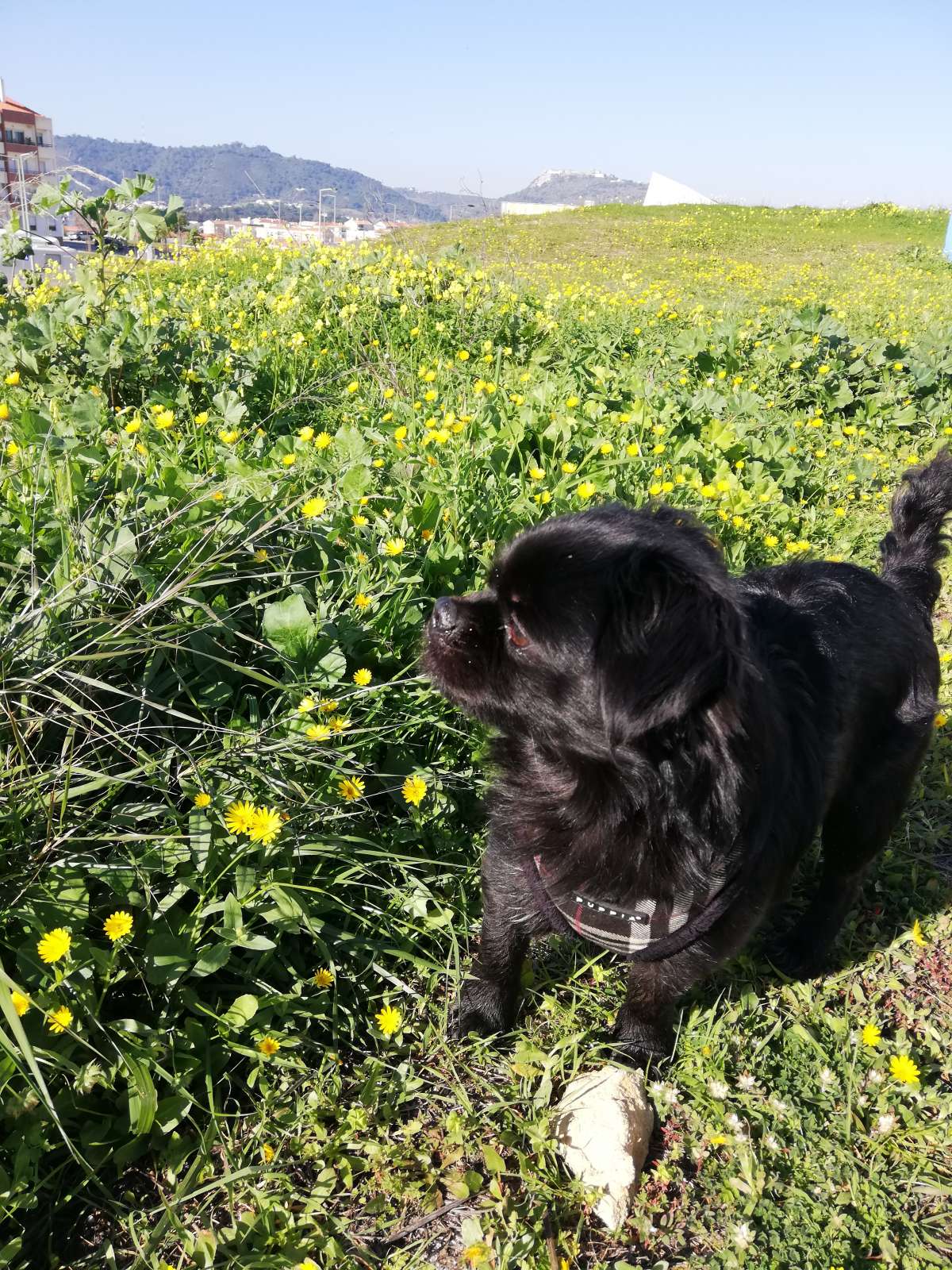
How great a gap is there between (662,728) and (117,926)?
123 cm

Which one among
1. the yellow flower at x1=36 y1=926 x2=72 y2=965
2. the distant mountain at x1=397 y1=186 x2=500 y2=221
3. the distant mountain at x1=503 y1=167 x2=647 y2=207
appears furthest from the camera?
the distant mountain at x1=503 y1=167 x2=647 y2=207

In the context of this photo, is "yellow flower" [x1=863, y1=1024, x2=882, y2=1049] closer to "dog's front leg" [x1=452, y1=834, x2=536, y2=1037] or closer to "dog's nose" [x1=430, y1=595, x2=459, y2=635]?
"dog's front leg" [x1=452, y1=834, x2=536, y2=1037]

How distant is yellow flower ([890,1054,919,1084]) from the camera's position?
206 centimetres

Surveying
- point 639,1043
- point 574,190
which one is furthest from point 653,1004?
point 574,190

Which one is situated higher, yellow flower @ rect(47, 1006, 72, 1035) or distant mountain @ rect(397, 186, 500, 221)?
→ distant mountain @ rect(397, 186, 500, 221)

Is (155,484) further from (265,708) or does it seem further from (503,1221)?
(503,1221)

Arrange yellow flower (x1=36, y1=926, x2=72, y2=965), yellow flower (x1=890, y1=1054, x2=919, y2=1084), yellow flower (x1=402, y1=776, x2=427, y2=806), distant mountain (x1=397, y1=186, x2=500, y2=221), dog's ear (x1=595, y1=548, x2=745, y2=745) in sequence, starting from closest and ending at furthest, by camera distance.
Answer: dog's ear (x1=595, y1=548, x2=745, y2=745)
yellow flower (x1=36, y1=926, x2=72, y2=965)
yellow flower (x1=890, y1=1054, x2=919, y2=1084)
yellow flower (x1=402, y1=776, x2=427, y2=806)
distant mountain (x1=397, y1=186, x2=500, y2=221)

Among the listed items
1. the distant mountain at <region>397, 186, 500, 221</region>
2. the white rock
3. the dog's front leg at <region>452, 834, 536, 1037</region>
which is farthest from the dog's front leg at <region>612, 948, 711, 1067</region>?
the distant mountain at <region>397, 186, 500, 221</region>

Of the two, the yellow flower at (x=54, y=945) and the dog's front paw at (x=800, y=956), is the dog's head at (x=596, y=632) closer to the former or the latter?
the yellow flower at (x=54, y=945)

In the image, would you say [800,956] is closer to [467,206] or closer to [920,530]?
[920,530]

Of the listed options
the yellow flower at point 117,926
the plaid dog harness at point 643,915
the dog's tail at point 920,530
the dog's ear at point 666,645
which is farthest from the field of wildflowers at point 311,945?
the dog's tail at point 920,530

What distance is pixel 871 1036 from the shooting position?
7.09 feet

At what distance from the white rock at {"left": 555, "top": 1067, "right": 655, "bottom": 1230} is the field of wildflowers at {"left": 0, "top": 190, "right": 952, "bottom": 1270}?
0.05 metres

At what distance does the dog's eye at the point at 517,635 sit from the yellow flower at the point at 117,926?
1.05 metres
